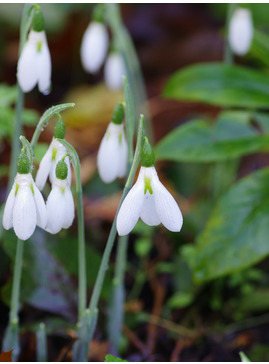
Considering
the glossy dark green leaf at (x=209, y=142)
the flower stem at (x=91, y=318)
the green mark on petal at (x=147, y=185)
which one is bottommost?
the flower stem at (x=91, y=318)

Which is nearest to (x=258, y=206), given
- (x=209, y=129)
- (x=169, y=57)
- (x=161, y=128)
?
(x=209, y=129)

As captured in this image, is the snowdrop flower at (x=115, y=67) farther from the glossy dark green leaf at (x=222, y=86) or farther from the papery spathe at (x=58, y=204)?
the papery spathe at (x=58, y=204)

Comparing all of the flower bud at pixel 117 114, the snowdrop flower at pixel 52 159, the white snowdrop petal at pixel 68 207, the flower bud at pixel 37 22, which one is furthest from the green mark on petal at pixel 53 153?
the flower bud at pixel 37 22

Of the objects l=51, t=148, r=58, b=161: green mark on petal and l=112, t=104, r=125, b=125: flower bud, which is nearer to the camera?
l=51, t=148, r=58, b=161: green mark on petal

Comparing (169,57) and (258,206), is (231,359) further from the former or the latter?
(169,57)

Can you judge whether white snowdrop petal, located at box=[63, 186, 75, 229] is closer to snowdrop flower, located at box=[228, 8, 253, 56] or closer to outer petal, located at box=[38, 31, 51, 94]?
outer petal, located at box=[38, 31, 51, 94]

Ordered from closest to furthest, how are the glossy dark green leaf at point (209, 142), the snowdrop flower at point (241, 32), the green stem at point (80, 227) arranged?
the green stem at point (80, 227) < the glossy dark green leaf at point (209, 142) < the snowdrop flower at point (241, 32)

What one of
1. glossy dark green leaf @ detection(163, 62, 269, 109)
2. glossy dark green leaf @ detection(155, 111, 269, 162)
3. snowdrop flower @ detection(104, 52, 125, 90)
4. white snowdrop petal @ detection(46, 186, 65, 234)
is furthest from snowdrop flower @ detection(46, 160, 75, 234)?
snowdrop flower @ detection(104, 52, 125, 90)

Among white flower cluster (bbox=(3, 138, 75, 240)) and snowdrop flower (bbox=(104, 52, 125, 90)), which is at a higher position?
snowdrop flower (bbox=(104, 52, 125, 90))
